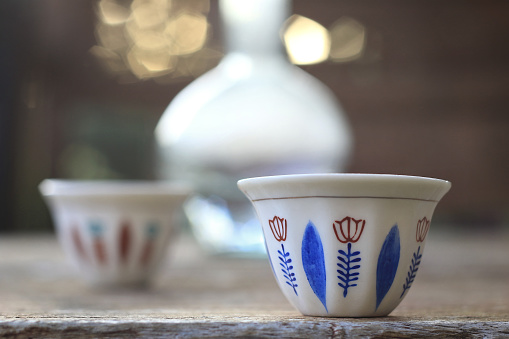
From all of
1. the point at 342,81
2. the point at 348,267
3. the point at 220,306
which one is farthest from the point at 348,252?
the point at 342,81

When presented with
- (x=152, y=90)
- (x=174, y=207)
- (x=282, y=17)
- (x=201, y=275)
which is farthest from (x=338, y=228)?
(x=152, y=90)

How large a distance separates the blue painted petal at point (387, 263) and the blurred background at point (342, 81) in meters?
1.92

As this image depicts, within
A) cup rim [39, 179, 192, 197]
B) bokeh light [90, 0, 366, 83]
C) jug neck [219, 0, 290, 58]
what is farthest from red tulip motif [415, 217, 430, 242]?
bokeh light [90, 0, 366, 83]

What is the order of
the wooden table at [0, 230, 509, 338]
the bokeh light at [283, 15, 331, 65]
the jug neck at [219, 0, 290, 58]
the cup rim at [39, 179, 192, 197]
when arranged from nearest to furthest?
the wooden table at [0, 230, 509, 338] → the cup rim at [39, 179, 192, 197] → the jug neck at [219, 0, 290, 58] → the bokeh light at [283, 15, 331, 65]

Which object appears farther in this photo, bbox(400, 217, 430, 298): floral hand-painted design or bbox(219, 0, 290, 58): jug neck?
bbox(219, 0, 290, 58): jug neck

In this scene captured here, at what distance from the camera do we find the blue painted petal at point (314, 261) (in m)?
0.36

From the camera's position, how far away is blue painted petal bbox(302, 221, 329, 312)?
1.19 feet

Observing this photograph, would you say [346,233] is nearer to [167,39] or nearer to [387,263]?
[387,263]

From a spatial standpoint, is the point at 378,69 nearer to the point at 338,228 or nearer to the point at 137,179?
the point at 137,179

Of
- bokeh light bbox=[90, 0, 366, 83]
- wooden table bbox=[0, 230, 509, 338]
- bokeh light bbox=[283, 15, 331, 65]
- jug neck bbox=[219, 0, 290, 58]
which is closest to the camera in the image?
wooden table bbox=[0, 230, 509, 338]

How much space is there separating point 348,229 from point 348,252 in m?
0.01

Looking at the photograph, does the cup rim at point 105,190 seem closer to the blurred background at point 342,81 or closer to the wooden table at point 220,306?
the wooden table at point 220,306

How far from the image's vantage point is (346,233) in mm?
359

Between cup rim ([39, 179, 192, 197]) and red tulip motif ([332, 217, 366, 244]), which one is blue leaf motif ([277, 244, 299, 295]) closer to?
red tulip motif ([332, 217, 366, 244])
